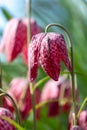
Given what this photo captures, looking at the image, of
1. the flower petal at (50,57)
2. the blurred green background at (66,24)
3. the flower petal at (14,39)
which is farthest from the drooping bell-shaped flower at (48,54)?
the blurred green background at (66,24)

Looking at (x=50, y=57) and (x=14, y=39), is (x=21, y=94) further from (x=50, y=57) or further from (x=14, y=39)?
(x=50, y=57)

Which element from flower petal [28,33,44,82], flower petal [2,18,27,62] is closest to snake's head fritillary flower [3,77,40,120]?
flower petal [2,18,27,62]

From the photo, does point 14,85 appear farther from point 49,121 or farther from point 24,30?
point 49,121

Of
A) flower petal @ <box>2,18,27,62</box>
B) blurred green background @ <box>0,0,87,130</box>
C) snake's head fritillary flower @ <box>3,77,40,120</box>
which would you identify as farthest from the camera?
blurred green background @ <box>0,0,87,130</box>

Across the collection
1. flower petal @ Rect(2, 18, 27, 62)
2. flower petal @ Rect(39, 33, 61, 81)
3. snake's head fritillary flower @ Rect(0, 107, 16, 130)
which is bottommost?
snake's head fritillary flower @ Rect(0, 107, 16, 130)

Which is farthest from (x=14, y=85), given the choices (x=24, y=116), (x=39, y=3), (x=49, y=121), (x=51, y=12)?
(x=39, y=3)

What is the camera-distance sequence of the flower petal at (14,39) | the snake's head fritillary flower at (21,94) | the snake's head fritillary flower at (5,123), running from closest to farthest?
the snake's head fritillary flower at (5,123) < the flower petal at (14,39) < the snake's head fritillary flower at (21,94)

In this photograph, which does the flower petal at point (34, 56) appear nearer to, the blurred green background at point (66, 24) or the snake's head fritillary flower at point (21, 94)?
the snake's head fritillary flower at point (21, 94)

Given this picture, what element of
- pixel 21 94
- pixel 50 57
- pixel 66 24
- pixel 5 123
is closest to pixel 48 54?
pixel 50 57

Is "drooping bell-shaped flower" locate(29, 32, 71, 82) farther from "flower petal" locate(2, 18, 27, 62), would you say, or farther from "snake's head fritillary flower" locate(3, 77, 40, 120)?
"snake's head fritillary flower" locate(3, 77, 40, 120)
